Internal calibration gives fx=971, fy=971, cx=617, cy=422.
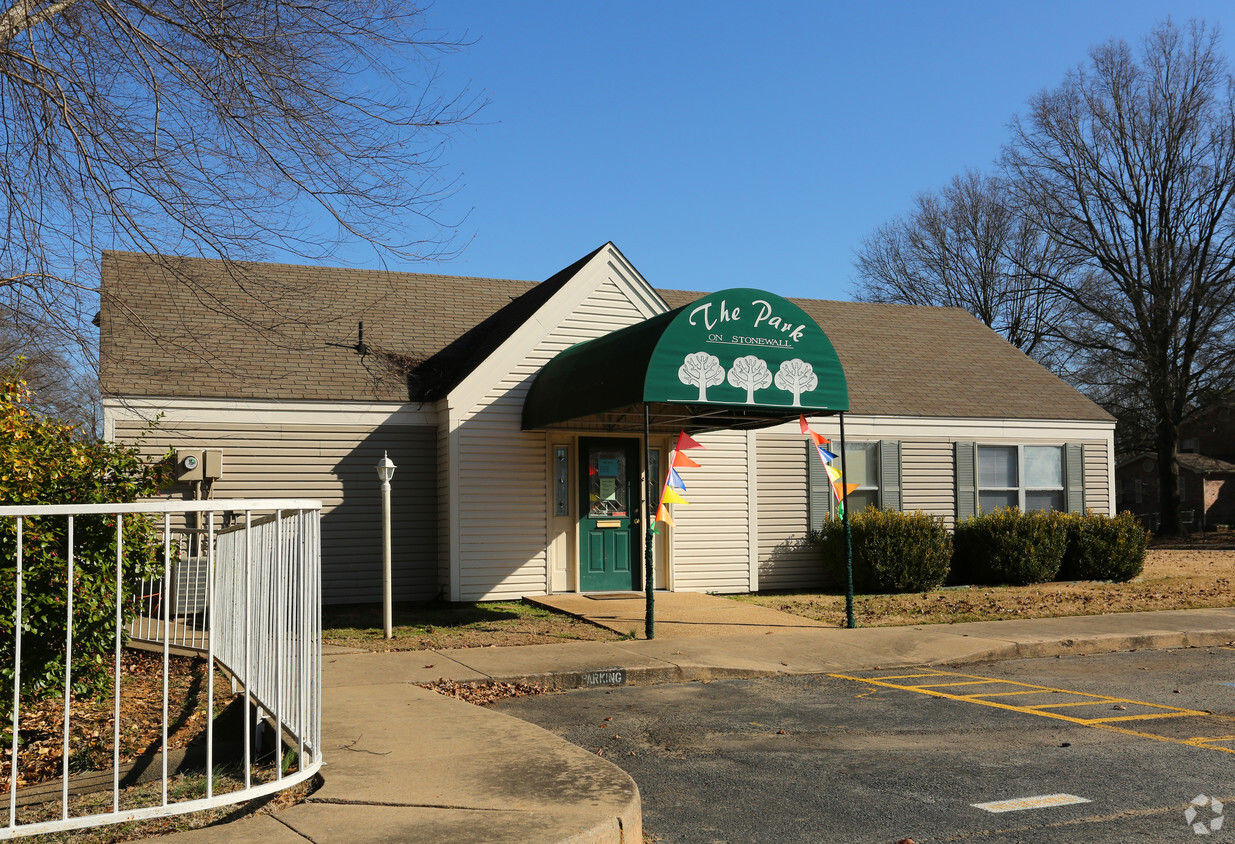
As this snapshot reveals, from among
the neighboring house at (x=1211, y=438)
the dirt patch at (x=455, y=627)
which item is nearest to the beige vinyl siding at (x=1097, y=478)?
the dirt patch at (x=455, y=627)

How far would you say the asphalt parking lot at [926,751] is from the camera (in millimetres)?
5129

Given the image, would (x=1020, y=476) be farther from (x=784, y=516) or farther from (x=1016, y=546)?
(x=784, y=516)

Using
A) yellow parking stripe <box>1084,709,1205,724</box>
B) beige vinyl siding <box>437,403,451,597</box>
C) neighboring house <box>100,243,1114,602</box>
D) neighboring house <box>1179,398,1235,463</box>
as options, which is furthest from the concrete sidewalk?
neighboring house <box>1179,398,1235,463</box>

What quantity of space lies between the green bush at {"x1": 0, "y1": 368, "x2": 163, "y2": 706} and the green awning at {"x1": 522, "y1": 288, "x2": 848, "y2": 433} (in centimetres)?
556

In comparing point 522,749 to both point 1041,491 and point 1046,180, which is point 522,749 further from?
point 1046,180

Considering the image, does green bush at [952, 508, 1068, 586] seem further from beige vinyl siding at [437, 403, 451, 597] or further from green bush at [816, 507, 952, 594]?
beige vinyl siding at [437, 403, 451, 597]

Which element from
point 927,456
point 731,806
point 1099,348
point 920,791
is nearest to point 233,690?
point 731,806

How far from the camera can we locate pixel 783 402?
11.9 m

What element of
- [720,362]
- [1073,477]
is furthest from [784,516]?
[1073,477]

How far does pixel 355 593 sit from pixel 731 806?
10.4m

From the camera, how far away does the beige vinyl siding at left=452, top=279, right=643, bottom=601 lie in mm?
14461

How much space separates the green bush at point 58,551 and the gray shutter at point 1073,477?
55.0 ft

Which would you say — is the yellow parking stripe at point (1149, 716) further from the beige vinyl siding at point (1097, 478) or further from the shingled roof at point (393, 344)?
the beige vinyl siding at point (1097, 478)

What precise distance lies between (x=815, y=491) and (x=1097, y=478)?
659 centimetres
